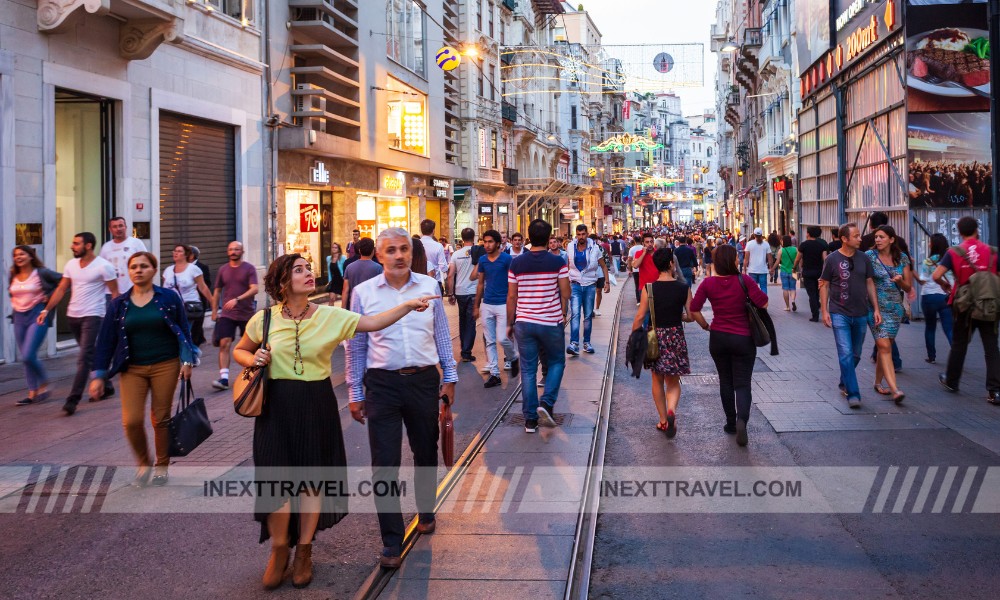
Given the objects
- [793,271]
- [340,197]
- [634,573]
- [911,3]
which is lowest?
[634,573]

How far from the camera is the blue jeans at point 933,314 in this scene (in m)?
10.5

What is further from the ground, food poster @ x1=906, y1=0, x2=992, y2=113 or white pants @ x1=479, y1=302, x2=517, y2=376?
food poster @ x1=906, y1=0, x2=992, y2=113

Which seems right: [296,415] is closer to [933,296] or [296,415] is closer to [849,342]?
[849,342]

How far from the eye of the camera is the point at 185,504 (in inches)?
226

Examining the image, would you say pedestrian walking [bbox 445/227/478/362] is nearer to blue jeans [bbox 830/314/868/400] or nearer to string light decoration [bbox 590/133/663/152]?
blue jeans [bbox 830/314/868/400]

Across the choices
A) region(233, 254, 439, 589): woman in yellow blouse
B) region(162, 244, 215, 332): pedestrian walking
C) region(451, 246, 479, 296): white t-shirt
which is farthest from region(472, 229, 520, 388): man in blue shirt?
region(233, 254, 439, 589): woman in yellow blouse

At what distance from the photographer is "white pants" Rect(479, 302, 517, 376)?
33.2 ft

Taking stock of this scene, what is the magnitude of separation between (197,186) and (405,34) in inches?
508

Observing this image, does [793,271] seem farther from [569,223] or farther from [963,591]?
[569,223]

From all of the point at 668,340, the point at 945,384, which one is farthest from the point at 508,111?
the point at 668,340

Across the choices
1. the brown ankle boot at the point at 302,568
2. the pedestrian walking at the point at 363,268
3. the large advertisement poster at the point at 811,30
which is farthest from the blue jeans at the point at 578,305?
the large advertisement poster at the point at 811,30

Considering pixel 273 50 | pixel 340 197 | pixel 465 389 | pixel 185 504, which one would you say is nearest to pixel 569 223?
pixel 340 197

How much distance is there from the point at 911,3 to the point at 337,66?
14.4 m

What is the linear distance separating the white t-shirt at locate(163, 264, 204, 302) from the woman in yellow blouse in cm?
635
